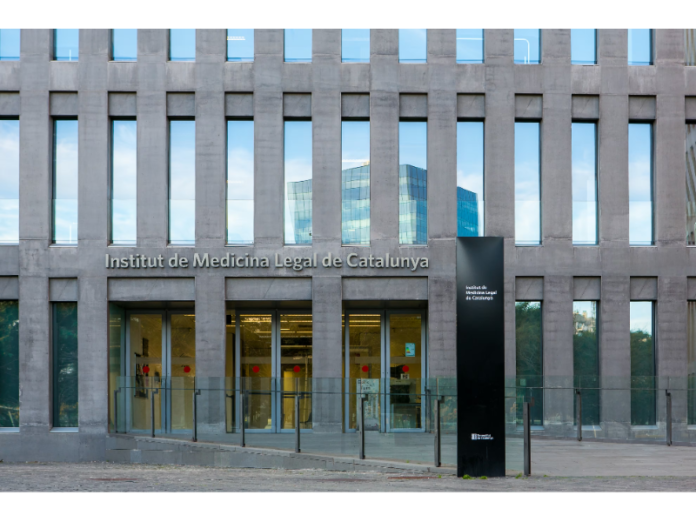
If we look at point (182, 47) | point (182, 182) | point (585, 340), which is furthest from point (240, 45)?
point (585, 340)

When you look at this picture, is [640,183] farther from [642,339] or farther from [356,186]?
[356,186]

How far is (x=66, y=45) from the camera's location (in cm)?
1944

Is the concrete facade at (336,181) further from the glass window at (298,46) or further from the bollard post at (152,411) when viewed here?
the bollard post at (152,411)

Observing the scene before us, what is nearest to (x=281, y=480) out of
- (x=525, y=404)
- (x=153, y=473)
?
(x=153, y=473)

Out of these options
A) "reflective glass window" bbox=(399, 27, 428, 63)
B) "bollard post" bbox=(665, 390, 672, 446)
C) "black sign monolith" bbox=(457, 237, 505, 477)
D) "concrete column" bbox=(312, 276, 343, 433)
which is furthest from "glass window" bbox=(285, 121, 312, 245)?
"bollard post" bbox=(665, 390, 672, 446)

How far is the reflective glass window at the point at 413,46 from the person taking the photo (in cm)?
1952

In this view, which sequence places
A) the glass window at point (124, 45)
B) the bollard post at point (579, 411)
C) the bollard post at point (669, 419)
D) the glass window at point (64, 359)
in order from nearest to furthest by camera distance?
the bollard post at point (669, 419), the bollard post at point (579, 411), the glass window at point (64, 359), the glass window at point (124, 45)

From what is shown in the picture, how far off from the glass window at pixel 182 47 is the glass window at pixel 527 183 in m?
8.05

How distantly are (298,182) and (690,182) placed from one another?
372 inches

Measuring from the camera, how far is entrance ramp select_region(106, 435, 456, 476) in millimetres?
13977

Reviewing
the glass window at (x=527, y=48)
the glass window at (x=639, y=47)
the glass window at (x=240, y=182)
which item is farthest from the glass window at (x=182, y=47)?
the glass window at (x=639, y=47)

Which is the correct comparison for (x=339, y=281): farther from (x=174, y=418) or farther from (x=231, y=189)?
(x=174, y=418)

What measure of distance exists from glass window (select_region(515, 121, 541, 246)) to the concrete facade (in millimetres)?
306

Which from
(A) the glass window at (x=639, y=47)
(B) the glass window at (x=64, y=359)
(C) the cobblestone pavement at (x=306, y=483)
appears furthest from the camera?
(A) the glass window at (x=639, y=47)
